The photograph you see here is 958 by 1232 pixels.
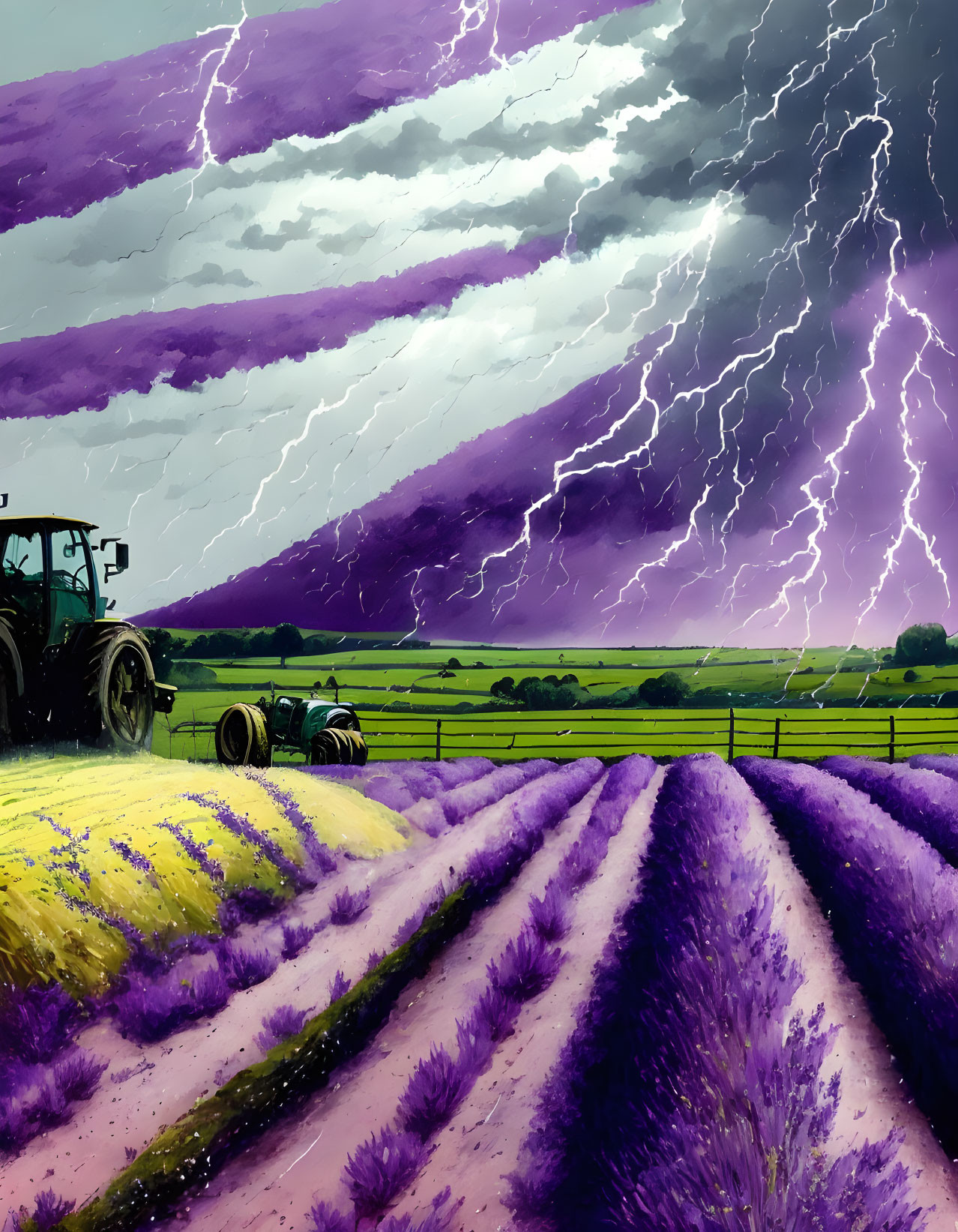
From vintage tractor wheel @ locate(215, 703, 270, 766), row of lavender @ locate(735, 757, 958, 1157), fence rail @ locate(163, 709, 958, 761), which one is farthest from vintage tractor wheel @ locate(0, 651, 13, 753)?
fence rail @ locate(163, 709, 958, 761)

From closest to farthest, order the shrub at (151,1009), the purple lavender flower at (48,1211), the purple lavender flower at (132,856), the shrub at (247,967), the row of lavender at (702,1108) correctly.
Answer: the row of lavender at (702,1108)
the purple lavender flower at (48,1211)
the shrub at (151,1009)
the shrub at (247,967)
the purple lavender flower at (132,856)

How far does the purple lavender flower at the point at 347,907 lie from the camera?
354cm

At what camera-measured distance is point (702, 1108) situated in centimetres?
156

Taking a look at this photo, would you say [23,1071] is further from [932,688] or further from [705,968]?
[932,688]

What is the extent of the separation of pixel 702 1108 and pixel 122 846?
278 centimetres

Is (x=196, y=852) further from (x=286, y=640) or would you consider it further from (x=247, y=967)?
(x=286, y=640)

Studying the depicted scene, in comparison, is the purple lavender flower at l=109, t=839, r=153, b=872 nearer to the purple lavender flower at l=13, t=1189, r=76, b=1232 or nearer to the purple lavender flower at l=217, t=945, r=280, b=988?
the purple lavender flower at l=217, t=945, r=280, b=988

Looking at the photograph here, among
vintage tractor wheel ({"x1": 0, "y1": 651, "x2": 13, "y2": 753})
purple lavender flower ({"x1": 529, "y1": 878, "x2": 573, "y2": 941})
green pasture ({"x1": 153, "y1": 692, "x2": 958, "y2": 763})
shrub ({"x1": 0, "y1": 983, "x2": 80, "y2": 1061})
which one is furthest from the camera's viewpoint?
green pasture ({"x1": 153, "y1": 692, "x2": 958, "y2": 763})

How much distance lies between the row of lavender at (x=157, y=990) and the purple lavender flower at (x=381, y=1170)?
0.82 metres

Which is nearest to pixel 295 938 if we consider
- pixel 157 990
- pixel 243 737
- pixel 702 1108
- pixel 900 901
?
pixel 157 990

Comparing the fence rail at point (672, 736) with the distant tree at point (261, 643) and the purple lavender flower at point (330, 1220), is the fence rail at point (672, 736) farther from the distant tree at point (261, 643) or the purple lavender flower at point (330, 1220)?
the purple lavender flower at point (330, 1220)

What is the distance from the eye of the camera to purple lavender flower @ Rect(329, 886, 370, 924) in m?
3.54

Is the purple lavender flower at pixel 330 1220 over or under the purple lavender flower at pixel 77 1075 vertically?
over

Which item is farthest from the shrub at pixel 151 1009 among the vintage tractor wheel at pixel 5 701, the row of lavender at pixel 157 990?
the vintage tractor wheel at pixel 5 701
